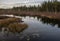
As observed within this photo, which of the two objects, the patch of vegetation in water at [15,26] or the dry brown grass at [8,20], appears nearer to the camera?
the patch of vegetation in water at [15,26]

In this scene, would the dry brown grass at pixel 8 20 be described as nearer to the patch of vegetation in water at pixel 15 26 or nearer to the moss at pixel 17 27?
the patch of vegetation in water at pixel 15 26

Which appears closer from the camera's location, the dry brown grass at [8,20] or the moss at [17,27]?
the moss at [17,27]

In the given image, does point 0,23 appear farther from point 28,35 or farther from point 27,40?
point 27,40

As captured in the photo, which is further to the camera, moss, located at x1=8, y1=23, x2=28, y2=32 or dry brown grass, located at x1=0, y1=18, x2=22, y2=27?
dry brown grass, located at x1=0, y1=18, x2=22, y2=27

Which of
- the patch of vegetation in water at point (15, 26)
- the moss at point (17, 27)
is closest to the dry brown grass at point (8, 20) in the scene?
the patch of vegetation in water at point (15, 26)

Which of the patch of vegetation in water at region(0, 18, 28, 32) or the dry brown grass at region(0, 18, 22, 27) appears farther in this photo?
the dry brown grass at region(0, 18, 22, 27)

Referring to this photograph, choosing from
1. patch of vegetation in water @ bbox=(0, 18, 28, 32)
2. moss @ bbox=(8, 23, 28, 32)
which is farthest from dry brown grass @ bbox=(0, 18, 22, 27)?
moss @ bbox=(8, 23, 28, 32)

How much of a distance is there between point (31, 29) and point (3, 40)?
91.8 inches

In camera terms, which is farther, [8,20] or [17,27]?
[8,20]

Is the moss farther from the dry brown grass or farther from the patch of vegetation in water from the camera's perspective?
the dry brown grass

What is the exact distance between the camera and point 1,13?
1033cm

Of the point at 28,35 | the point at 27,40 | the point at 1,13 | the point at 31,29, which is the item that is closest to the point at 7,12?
the point at 1,13

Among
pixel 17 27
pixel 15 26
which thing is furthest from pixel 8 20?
pixel 17 27

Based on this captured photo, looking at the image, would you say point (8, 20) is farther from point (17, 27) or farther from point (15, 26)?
point (17, 27)
